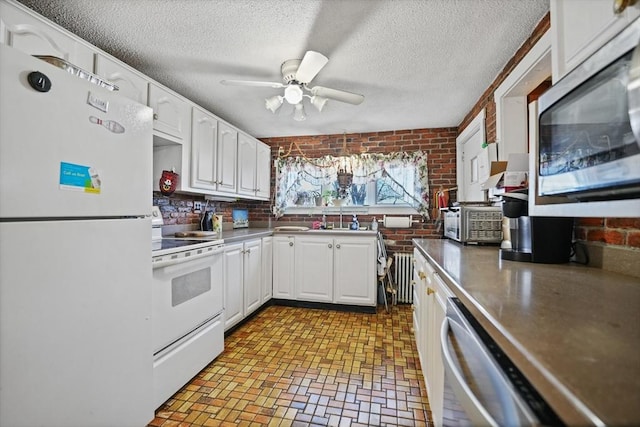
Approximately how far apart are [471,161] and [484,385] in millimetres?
2925

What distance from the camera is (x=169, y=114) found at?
2127 mm

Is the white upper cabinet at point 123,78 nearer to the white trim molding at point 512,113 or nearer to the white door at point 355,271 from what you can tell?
the white door at point 355,271

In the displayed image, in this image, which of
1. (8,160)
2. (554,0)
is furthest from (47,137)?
(554,0)

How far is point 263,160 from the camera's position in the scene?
365 cm

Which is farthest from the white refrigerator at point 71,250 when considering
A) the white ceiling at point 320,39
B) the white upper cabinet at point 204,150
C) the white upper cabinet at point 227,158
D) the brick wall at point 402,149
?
the brick wall at point 402,149

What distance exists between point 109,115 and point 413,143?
3.16m

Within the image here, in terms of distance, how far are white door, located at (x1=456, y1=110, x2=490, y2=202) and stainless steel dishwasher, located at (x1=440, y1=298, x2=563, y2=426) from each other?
184 centimetres

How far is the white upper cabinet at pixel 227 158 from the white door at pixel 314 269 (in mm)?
976

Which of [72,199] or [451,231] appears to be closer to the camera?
[72,199]

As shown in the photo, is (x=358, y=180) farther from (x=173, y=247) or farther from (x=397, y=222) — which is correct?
(x=173, y=247)

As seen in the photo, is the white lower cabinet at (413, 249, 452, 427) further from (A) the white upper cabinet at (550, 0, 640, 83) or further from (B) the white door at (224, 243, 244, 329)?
(B) the white door at (224, 243, 244, 329)

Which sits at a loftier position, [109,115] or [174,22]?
[174,22]

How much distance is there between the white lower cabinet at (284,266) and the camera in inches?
130

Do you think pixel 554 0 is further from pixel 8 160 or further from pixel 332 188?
pixel 332 188
